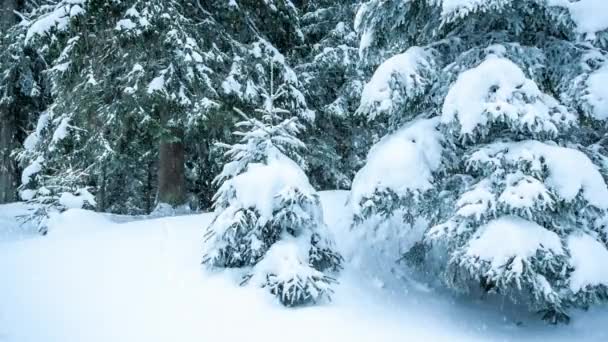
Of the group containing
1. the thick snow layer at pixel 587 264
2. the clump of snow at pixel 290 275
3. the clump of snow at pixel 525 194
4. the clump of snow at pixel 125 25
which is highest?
the clump of snow at pixel 125 25

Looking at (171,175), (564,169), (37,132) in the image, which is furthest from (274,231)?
(37,132)

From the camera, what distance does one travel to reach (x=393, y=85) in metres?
7.17

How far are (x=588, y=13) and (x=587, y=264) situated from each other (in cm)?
303

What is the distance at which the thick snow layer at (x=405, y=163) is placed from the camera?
692cm

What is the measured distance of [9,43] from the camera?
1409cm

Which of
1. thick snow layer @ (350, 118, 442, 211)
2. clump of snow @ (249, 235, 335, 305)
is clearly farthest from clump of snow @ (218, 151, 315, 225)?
thick snow layer @ (350, 118, 442, 211)

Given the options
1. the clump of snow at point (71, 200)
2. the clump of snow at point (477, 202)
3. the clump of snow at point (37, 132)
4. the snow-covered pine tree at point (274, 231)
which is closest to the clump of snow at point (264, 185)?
the snow-covered pine tree at point (274, 231)

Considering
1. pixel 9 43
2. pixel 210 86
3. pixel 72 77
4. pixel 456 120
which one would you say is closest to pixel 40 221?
pixel 72 77

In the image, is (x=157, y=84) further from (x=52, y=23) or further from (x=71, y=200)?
(x=71, y=200)

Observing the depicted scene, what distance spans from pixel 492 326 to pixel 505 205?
2066 millimetres

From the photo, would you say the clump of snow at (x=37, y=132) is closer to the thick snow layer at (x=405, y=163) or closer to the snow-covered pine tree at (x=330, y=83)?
the snow-covered pine tree at (x=330, y=83)

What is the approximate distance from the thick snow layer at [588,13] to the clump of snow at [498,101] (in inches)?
43.6

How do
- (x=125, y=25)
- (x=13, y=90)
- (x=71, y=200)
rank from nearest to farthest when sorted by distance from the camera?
(x=125, y=25) → (x=71, y=200) → (x=13, y=90)

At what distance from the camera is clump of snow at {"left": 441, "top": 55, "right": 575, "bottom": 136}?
6414 millimetres
